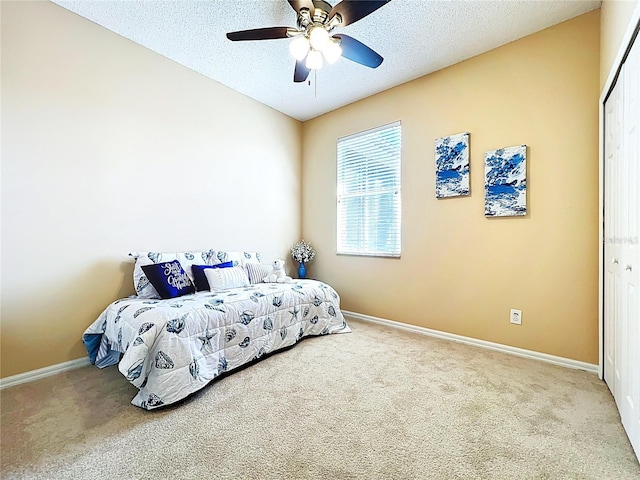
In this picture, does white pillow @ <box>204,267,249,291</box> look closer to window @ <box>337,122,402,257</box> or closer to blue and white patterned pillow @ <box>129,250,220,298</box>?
blue and white patterned pillow @ <box>129,250,220,298</box>

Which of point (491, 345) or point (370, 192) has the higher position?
point (370, 192)

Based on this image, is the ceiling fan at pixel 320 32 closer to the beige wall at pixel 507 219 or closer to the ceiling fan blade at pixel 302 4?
the ceiling fan blade at pixel 302 4

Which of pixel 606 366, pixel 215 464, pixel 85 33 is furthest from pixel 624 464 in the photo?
pixel 85 33

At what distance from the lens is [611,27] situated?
189cm

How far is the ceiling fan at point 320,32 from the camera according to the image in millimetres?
1798

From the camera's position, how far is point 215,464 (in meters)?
1.33

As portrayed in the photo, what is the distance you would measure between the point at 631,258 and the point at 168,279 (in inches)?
117

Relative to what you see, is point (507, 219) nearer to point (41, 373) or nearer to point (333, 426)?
point (333, 426)

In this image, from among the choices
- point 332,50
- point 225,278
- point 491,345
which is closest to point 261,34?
point 332,50

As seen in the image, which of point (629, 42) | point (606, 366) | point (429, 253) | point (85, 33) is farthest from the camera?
point (429, 253)

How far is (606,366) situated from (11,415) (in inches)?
148

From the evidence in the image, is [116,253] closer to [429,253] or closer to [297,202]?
[297,202]

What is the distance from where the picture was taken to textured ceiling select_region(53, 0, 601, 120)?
223 cm

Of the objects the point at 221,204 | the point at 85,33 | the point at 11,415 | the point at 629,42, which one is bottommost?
the point at 11,415
